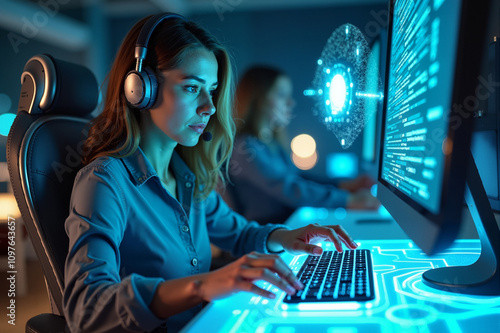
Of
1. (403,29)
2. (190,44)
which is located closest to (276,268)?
(403,29)

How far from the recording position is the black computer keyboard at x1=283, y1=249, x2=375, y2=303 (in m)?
0.59

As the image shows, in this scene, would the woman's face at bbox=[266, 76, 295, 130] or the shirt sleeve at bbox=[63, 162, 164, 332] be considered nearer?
the shirt sleeve at bbox=[63, 162, 164, 332]

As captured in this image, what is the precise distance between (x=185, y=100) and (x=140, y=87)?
0.11 meters

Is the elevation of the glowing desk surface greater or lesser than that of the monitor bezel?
lesser

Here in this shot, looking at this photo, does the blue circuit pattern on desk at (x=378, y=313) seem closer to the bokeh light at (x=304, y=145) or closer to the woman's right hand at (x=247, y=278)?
the woman's right hand at (x=247, y=278)

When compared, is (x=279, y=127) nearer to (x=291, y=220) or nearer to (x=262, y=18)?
(x=291, y=220)

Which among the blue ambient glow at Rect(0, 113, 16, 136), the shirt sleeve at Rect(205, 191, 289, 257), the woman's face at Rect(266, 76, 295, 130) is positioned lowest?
the shirt sleeve at Rect(205, 191, 289, 257)

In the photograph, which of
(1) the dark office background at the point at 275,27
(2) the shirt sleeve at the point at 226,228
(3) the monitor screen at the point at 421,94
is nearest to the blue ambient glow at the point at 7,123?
(2) the shirt sleeve at the point at 226,228

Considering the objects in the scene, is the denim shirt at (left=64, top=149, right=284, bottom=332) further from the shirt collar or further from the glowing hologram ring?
the glowing hologram ring

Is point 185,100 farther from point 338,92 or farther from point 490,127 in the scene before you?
point 490,127

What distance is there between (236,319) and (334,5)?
3993 mm

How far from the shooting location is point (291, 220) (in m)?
1.46

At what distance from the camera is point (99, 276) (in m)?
0.63

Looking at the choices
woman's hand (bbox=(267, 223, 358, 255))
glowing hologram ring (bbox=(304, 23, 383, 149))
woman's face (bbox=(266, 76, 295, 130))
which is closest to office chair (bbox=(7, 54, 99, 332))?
woman's hand (bbox=(267, 223, 358, 255))
